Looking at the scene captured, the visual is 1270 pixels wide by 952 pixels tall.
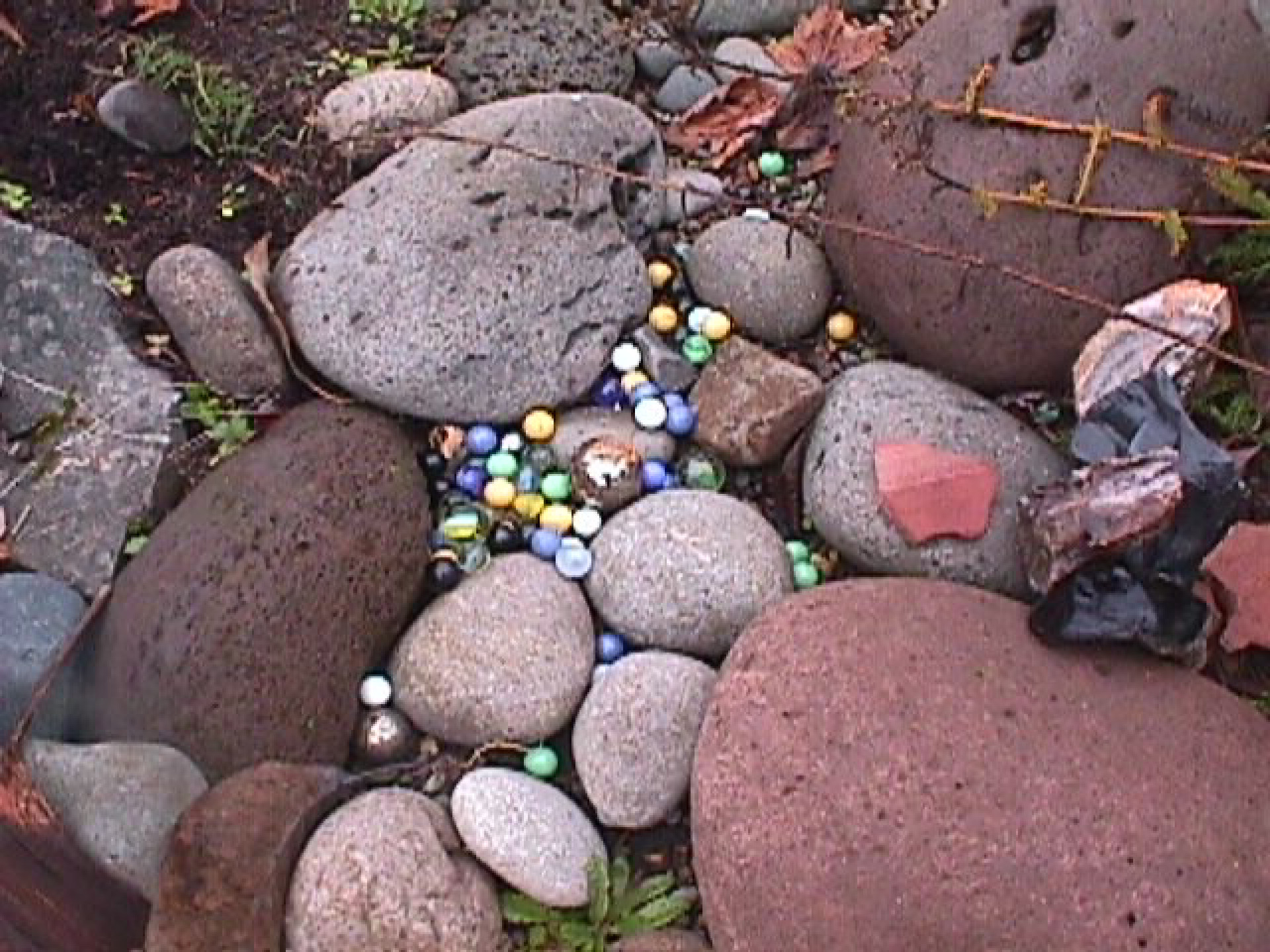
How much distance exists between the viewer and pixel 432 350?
8.77ft

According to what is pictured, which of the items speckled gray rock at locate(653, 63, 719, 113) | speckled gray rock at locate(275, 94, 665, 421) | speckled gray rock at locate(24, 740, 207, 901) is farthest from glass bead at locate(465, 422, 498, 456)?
speckled gray rock at locate(653, 63, 719, 113)

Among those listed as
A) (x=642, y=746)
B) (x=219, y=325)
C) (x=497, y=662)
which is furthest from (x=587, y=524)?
(x=219, y=325)

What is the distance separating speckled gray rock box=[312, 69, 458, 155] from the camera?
9.83 ft

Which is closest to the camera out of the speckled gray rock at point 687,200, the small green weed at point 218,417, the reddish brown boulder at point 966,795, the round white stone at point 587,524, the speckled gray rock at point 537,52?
the reddish brown boulder at point 966,795

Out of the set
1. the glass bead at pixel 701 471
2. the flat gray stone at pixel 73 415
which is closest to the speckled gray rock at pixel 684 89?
the glass bead at pixel 701 471

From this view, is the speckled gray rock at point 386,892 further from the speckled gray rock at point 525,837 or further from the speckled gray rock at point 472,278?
the speckled gray rock at point 472,278

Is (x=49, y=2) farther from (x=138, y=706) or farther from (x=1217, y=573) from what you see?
(x=1217, y=573)

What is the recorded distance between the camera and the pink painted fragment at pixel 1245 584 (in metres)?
2.45

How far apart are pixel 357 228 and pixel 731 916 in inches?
44.3

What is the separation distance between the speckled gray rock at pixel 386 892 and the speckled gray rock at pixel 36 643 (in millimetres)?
421

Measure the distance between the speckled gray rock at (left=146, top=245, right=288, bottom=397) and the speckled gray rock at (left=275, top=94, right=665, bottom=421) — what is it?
53 mm

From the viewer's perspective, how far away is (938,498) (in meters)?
2.51

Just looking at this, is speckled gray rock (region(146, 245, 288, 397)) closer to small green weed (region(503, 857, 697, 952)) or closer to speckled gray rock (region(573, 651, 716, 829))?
speckled gray rock (region(573, 651, 716, 829))

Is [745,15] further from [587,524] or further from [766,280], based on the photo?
[587,524]
